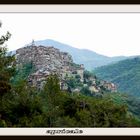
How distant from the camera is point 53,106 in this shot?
8930 millimetres

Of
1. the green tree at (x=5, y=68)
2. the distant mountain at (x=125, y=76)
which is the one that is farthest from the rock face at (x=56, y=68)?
the green tree at (x=5, y=68)

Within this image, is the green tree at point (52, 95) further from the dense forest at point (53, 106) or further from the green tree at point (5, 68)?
the green tree at point (5, 68)

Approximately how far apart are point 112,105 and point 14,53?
5.71 feet

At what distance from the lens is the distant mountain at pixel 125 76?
26.9 feet

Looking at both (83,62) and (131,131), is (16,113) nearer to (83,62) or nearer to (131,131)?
(83,62)

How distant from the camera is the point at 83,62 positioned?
8242 millimetres

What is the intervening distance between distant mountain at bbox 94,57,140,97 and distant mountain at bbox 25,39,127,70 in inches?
3.6

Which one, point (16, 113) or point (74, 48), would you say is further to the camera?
point (16, 113)

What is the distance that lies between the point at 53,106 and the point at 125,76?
51.8 inches

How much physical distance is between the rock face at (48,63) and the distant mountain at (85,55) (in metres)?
0.07

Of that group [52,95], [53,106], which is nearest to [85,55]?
[52,95]

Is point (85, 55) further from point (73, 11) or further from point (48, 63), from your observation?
point (73, 11)
